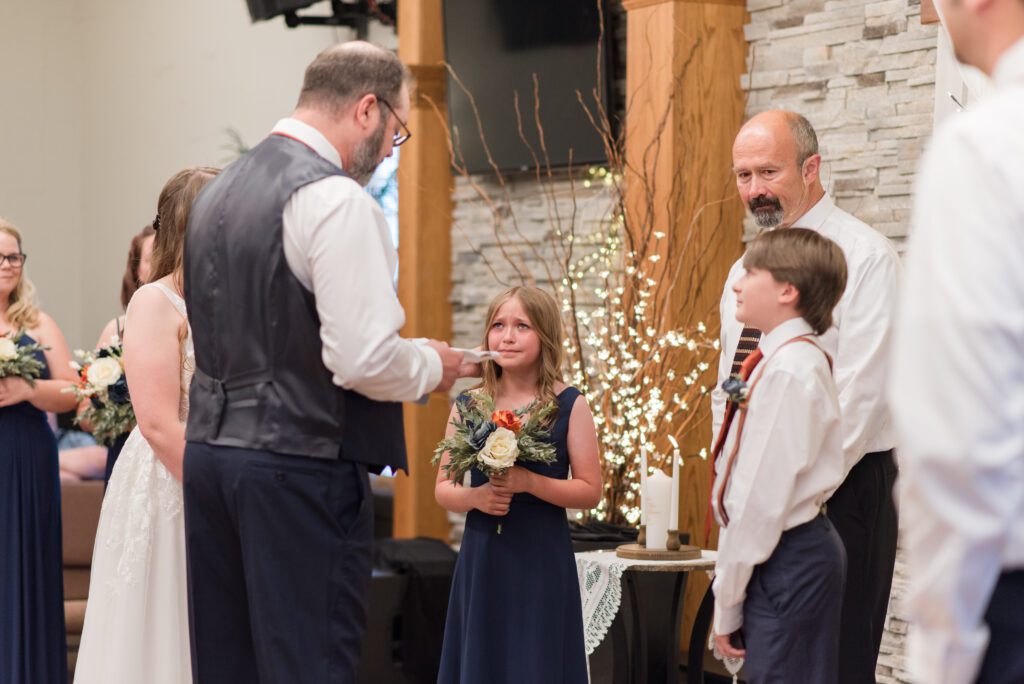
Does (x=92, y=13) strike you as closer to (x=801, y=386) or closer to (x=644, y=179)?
(x=644, y=179)

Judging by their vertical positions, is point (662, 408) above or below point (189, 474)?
below

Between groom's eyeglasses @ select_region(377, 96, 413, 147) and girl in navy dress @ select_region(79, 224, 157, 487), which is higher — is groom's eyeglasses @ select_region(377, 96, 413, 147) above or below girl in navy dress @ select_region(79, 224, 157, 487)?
above

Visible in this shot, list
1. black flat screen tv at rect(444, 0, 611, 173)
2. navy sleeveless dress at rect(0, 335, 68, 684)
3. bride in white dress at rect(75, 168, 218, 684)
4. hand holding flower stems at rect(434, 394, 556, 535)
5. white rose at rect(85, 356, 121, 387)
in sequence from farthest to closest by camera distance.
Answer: black flat screen tv at rect(444, 0, 611, 173)
navy sleeveless dress at rect(0, 335, 68, 684)
white rose at rect(85, 356, 121, 387)
hand holding flower stems at rect(434, 394, 556, 535)
bride in white dress at rect(75, 168, 218, 684)

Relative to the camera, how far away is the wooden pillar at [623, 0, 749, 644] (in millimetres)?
5051

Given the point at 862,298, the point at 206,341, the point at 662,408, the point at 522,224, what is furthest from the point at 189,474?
the point at 522,224

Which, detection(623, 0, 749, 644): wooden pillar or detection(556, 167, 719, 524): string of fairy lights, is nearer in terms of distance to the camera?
detection(556, 167, 719, 524): string of fairy lights

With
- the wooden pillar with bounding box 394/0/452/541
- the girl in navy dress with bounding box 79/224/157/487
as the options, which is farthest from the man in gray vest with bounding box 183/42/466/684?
the wooden pillar with bounding box 394/0/452/541

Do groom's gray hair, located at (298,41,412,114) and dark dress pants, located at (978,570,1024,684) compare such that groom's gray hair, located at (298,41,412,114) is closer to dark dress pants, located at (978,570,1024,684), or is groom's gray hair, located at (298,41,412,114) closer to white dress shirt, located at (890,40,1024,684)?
white dress shirt, located at (890,40,1024,684)

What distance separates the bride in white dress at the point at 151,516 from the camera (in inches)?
124

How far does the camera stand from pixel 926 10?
395 centimetres

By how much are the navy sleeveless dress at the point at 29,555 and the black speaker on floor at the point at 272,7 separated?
331 centimetres

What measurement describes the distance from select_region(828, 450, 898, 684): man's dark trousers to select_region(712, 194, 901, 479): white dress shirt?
7cm

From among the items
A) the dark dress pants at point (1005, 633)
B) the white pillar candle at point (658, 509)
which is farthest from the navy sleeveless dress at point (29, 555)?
the dark dress pants at point (1005, 633)

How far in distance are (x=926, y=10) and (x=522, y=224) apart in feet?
9.00
